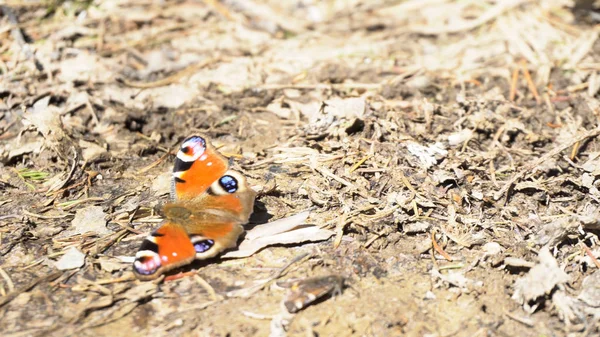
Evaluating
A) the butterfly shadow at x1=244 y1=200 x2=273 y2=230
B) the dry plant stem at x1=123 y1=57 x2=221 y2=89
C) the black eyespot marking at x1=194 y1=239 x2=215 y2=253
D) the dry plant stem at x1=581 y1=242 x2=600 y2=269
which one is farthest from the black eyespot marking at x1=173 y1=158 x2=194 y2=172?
the dry plant stem at x1=581 y1=242 x2=600 y2=269

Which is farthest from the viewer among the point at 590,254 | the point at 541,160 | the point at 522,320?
the point at 541,160

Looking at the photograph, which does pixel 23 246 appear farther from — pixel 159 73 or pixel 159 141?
pixel 159 73

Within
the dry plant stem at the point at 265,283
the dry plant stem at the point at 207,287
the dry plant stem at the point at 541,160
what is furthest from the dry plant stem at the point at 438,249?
the dry plant stem at the point at 207,287

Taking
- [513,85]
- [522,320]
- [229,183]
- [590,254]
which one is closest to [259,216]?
[229,183]

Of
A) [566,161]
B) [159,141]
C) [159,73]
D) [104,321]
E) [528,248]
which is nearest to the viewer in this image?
[104,321]

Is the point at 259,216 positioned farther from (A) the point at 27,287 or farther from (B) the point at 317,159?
(A) the point at 27,287

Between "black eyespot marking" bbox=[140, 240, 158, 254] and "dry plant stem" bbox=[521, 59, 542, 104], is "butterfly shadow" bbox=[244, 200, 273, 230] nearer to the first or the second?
"black eyespot marking" bbox=[140, 240, 158, 254]

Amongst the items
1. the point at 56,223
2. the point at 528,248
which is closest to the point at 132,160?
the point at 56,223

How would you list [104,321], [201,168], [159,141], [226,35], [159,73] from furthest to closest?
[226,35]
[159,73]
[159,141]
[201,168]
[104,321]
